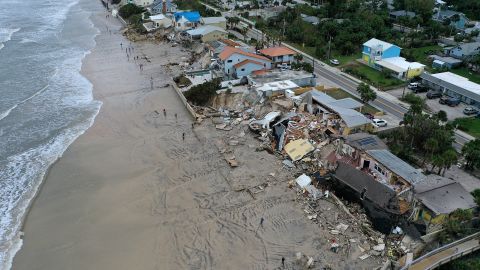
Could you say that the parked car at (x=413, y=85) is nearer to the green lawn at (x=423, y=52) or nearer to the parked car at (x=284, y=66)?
the green lawn at (x=423, y=52)

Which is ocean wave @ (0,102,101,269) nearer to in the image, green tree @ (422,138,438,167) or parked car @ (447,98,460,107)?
green tree @ (422,138,438,167)

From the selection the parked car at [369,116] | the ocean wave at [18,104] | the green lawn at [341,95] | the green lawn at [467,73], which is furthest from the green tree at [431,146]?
the ocean wave at [18,104]

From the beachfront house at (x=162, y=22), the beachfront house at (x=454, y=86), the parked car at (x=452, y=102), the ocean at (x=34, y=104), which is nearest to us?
the ocean at (x=34, y=104)

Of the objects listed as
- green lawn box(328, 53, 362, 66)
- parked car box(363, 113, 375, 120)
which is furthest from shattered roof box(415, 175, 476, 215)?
green lawn box(328, 53, 362, 66)

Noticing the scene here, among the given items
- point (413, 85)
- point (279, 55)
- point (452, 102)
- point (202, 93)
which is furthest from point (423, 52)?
point (202, 93)

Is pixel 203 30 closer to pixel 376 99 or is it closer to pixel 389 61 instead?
pixel 389 61

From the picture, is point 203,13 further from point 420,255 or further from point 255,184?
point 420,255
